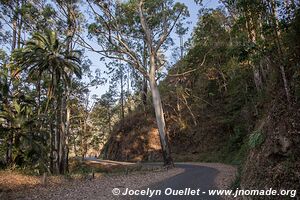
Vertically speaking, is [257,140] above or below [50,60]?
below

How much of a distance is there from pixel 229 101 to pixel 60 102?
1971 centimetres

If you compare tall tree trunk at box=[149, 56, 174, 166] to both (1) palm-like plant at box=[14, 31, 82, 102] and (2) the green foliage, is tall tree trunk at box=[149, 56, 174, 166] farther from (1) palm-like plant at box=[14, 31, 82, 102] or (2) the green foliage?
(2) the green foliage

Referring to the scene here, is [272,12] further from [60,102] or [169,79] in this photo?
[169,79]

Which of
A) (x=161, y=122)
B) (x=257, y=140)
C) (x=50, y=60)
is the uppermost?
(x=50, y=60)

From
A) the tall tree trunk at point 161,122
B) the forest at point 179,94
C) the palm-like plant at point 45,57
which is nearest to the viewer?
the forest at point 179,94

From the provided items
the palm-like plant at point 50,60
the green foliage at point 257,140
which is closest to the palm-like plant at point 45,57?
the palm-like plant at point 50,60

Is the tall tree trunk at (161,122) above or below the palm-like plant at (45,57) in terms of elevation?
below

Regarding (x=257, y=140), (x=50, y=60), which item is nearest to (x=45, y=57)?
(x=50, y=60)

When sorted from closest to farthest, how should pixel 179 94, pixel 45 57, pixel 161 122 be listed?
pixel 45 57
pixel 161 122
pixel 179 94

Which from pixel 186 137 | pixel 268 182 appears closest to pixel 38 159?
pixel 268 182

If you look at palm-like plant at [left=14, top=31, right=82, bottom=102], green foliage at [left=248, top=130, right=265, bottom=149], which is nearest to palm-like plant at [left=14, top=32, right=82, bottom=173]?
palm-like plant at [left=14, top=31, right=82, bottom=102]

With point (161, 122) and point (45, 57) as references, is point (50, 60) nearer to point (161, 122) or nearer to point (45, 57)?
point (45, 57)

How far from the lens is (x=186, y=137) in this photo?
34.6m

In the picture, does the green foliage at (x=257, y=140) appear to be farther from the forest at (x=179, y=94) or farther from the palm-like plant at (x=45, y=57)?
the palm-like plant at (x=45, y=57)
